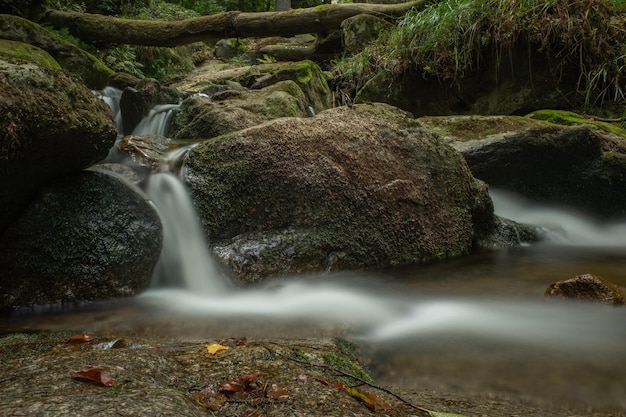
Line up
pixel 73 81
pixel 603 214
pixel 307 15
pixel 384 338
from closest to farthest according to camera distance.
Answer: pixel 384 338 → pixel 73 81 → pixel 603 214 → pixel 307 15

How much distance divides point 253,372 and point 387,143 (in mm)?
3293

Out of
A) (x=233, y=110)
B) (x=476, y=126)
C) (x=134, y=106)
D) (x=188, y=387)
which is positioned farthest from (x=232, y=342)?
(x=134, y=106)

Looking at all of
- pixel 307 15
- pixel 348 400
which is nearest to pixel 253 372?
pixel 348 400

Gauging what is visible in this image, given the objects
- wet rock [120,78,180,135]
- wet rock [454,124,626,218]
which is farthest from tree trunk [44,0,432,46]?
wet rock [454,124,626,218]

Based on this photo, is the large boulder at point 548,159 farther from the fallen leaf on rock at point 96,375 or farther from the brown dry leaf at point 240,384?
the fallen leaf on rock at point 96,375

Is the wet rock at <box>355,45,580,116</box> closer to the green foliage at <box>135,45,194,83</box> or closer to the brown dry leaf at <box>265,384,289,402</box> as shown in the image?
the brown dry leaf at <box>265,384,289,402</box>

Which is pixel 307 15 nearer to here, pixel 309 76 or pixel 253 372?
pixel 309 76

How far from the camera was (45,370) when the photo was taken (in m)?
1.46

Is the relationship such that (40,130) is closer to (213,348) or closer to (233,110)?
(213,348)

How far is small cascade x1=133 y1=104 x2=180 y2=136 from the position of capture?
22.1ft

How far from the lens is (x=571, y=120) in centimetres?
614

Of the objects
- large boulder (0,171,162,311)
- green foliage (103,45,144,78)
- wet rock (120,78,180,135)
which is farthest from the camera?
green foliage (103,45,144,78)

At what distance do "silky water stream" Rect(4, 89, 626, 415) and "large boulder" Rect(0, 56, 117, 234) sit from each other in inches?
29.8

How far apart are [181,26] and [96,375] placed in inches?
368
